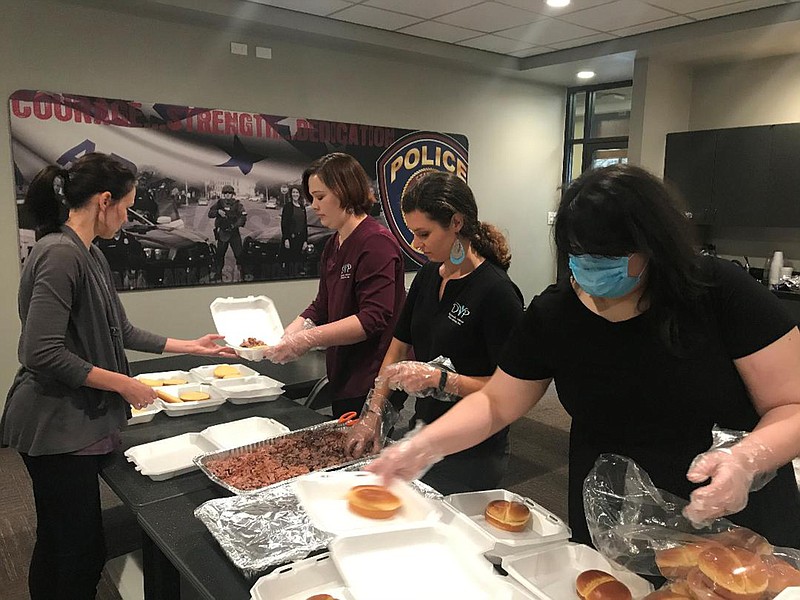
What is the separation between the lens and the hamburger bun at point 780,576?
864 millimetres

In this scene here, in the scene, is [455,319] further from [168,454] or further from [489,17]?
[489,17]

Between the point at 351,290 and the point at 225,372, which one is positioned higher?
the point at 351,290

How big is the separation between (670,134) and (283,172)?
3.26 m

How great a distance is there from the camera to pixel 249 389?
7.59ft

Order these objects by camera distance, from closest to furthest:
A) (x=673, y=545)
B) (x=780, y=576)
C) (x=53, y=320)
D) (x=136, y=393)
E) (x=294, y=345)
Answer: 1. (x=780, y=576)
2. (x=673, y=545)
3. (x=53, y=320)
4. (x=136, y=393)
5. (x=294, y=345)

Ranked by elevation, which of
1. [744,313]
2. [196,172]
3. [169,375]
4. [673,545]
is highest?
[196,172]

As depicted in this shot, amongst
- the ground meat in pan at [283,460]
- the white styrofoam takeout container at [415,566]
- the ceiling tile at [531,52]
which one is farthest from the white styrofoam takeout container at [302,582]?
the ceiling tile at [531,52]

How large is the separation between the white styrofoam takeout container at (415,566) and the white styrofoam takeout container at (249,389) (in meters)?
1.21

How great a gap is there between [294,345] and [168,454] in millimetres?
533

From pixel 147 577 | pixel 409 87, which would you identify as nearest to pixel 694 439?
pixel 147 577

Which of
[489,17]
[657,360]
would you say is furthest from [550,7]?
[657,360]

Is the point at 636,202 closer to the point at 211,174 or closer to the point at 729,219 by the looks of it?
the point at 211,174

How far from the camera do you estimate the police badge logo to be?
5.15m

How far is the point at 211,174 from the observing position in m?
4.25
